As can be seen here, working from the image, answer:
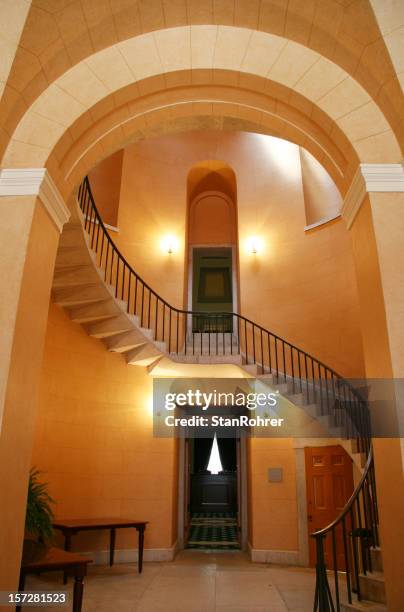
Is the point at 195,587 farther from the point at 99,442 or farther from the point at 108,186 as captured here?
the point at 108,186

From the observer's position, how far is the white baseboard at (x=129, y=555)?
22.7ft

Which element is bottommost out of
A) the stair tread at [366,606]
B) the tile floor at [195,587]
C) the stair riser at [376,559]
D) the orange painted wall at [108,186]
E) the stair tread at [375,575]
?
the tile floor at [195,587]

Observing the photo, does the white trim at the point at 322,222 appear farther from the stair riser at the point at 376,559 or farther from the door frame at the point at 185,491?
the stair riser at the point at 376,559

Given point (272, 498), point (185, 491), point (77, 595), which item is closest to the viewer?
point (77, 595)

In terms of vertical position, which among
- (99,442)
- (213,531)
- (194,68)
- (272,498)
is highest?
(194,68)

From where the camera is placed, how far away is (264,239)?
9.56 meters

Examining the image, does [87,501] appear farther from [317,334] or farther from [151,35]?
[151,35]

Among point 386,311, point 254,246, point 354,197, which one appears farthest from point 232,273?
point 386,311

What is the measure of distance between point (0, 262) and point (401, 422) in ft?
9.47

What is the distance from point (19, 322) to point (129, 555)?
572 cm

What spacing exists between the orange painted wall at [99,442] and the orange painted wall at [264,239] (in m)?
2.23

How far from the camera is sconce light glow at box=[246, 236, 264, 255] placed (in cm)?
951

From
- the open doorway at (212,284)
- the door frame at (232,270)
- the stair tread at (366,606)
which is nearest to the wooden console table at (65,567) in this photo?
the stair tread at (366,606)

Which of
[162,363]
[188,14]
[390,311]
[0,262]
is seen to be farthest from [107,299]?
[390,311]
